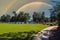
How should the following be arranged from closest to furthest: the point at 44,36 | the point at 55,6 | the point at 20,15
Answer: the point at 55,6 < the point at 44,36 < the point at 20,15

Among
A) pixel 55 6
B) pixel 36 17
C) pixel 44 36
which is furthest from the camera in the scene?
pixel 36 17

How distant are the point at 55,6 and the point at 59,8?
84 centimetres

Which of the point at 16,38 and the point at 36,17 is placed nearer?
the point at 16,38

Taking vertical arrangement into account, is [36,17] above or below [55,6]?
below

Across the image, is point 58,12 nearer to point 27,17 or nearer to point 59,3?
point 59,3

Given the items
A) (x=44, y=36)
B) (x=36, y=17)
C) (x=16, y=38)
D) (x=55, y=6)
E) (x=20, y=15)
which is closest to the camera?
(x=16, y=38)

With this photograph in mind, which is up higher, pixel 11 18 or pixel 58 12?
pixel 58 12

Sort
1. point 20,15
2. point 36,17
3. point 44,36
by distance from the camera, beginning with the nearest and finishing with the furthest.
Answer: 1. point 44,36
2. point 36,17
3. point 20,15

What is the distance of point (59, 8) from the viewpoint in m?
20.4

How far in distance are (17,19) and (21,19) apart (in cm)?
203

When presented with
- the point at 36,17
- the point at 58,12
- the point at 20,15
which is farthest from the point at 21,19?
the point at 58,12

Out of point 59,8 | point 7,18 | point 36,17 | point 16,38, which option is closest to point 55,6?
point 59,8

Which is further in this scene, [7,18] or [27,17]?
[7,18]

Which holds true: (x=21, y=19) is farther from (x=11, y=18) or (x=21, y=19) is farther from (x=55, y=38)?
(x=55, y=38)
